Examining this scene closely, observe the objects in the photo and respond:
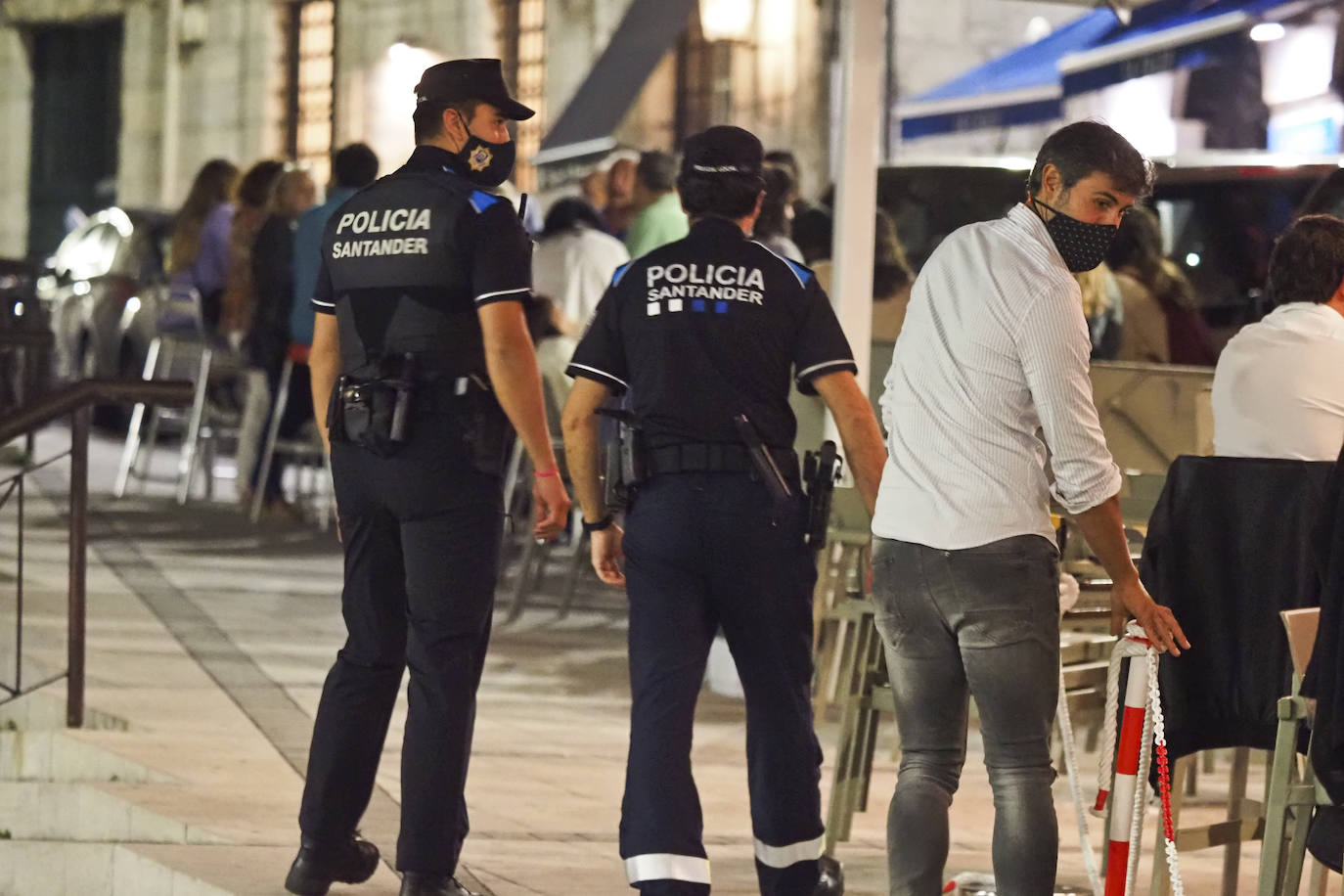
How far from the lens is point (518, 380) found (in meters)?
5.01

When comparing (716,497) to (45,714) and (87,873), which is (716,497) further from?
(45,714)

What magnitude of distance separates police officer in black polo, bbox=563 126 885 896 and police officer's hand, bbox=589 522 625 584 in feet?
0.50

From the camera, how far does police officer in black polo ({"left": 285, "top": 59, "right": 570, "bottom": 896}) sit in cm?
500

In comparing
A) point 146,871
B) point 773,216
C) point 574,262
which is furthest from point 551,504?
point 574,262

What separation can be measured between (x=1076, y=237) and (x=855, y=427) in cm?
78

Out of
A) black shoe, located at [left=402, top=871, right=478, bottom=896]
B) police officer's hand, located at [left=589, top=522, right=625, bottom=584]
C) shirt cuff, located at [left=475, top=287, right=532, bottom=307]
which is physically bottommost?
black shoe, located at [left=402, top=871, right=478, bottom=896]

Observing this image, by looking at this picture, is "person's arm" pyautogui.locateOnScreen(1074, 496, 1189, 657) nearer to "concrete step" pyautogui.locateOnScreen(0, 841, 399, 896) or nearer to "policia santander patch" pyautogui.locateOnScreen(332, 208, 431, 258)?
"policia santander patch" pyautogui.locateOnScreen(332, 208, 431, 258)

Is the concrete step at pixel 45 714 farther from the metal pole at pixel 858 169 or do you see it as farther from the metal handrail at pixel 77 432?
the metal pole at pixel 858 169

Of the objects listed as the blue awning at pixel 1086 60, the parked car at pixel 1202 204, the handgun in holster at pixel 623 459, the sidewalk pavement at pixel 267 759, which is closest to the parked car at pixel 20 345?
the sidewalk pavement at pixel 267 759

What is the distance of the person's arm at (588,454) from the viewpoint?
198 inches

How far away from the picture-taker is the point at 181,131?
89.0 ft

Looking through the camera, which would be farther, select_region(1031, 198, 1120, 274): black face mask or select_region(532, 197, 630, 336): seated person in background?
select_region(532, 197, 630, 336): seated person in background

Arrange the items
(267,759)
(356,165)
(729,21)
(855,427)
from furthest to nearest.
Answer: (729,21)
(356,165)
(267,759)
(855,427)

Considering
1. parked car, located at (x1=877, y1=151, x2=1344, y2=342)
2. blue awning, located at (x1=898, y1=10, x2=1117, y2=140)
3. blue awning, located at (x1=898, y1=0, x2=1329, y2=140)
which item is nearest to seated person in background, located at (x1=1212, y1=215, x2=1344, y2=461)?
parked car, located at (x1=877, y1=151, x2=1344, y2=342)
